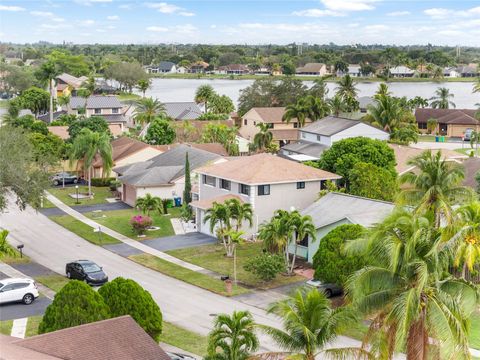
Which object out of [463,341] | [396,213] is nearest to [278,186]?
[396,213]

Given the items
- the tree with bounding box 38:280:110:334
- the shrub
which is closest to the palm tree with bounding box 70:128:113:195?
the shrub

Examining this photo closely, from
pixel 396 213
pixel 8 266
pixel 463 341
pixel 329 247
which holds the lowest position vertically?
pixel 8 266

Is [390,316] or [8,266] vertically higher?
[390,316]

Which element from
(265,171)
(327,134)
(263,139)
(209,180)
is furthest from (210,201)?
(263,139)

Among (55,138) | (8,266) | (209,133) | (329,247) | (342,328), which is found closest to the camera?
(342,328)

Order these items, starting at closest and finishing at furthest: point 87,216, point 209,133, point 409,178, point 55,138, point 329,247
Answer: point 409,178 < point 329,247 < point 87,216 < point 55,138 < point 209,133

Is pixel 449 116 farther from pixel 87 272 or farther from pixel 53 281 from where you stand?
pixel 53 281

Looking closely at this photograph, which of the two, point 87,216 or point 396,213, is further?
point 87,216

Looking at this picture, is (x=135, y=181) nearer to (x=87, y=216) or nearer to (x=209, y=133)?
(x=87, y=216)
